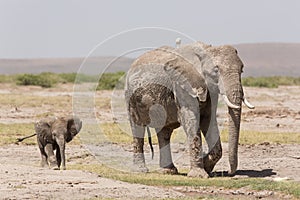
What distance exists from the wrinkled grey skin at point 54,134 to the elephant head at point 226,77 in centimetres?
327

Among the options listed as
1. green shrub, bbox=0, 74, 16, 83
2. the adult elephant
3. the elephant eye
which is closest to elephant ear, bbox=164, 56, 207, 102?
the adult elephant

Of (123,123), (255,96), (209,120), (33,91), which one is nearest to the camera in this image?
(209,120)

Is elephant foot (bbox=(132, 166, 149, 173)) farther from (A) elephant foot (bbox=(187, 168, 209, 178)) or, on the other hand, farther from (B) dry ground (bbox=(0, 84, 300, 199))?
(A) elephant foot (bbox=(187, 168, 209, 178))

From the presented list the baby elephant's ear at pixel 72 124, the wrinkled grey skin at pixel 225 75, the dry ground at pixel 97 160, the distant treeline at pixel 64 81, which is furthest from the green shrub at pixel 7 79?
the wrinkled grey skin at pixel 225 75

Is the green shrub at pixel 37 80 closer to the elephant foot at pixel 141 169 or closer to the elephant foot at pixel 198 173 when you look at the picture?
the elephant foot at pixel 141 169

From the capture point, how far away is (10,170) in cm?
1529

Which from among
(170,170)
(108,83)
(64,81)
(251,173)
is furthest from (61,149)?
(64,81)

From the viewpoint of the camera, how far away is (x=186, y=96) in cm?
1655

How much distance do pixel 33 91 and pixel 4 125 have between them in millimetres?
18519

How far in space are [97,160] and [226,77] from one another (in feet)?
16.8

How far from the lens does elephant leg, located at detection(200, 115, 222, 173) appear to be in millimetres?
17000

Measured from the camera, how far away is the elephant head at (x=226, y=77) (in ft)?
52.2

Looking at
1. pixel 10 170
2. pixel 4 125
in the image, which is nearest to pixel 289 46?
pixel 4 125

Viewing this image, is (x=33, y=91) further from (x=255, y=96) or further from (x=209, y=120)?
(x=209, y=120)
